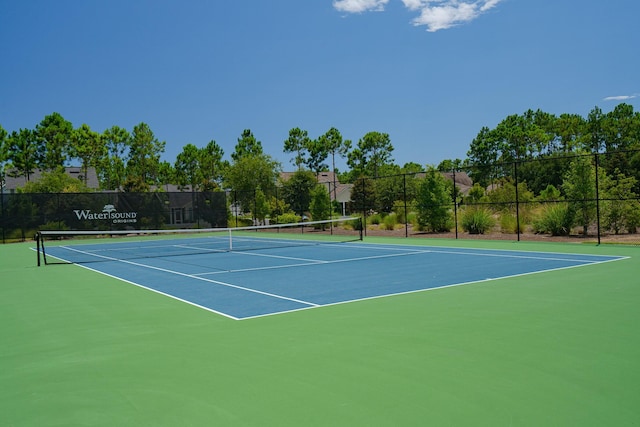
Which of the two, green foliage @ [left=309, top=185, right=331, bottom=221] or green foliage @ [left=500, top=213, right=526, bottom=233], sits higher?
green foliage @ [left=309, top=185, right=331, bottom=221]

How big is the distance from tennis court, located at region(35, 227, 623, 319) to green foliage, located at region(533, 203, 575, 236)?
17.8ft

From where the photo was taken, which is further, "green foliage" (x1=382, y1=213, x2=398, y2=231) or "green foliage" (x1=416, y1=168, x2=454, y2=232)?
"green foliage" (x1=382, y1=213, x2=398, y2=231)

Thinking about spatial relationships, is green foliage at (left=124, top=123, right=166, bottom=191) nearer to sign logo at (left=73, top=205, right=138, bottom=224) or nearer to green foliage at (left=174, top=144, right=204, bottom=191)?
green foliage at (left=174, top=144, right=204, bottom=191)

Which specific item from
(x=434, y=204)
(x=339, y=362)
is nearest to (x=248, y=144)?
(x=434, y=204)

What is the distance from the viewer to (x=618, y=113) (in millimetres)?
54250

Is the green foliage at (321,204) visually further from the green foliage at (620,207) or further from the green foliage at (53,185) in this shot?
the green foliage at (53,185)

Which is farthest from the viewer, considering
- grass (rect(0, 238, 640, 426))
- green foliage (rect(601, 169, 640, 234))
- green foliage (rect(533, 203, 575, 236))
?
green foliage (rect(533, 203, 575, 236))

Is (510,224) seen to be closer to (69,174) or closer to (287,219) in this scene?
(287,219)

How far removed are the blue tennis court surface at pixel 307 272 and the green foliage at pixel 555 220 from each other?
5.45 meters

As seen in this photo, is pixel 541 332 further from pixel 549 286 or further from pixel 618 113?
pixel 618 113

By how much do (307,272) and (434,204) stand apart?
1323cm

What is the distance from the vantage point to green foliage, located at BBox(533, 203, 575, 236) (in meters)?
19.0

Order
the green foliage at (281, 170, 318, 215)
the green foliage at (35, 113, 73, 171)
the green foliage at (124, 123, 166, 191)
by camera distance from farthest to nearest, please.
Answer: the green foliage at (124, 123, 166, 191), the green foliage at (35, 113, 73, 171), the green foliage at (281, 170, 318, 215)

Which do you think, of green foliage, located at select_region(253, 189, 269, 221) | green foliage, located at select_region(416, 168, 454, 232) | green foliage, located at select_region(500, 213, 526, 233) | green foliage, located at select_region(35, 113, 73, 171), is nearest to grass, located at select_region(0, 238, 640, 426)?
green foliage, located at select_region(500, 213, 526, 233)
